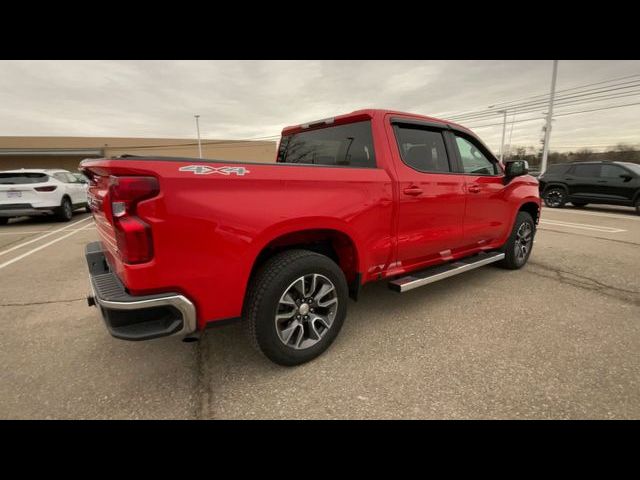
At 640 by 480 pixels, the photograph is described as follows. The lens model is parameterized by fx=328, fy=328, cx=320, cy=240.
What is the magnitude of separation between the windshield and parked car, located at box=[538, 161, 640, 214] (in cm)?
1683

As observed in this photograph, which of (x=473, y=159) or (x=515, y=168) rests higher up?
(x=473, y=159)

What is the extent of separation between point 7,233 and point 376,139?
384 inches

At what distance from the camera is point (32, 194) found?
28.8 ft

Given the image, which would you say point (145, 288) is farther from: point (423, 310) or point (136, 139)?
point (136, 139)

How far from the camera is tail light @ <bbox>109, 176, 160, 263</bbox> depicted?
173 cm

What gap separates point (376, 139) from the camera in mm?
2875

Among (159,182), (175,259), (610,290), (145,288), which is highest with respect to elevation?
(159,182)

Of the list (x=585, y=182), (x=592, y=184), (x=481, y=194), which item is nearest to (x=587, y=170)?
(x=585, y=182)

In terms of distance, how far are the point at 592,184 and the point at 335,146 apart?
12.3 m

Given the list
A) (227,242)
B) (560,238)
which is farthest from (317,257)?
(560,238)

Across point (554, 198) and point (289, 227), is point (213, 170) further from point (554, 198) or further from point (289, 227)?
point (554, 198)

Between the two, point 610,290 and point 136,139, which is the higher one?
point 136,139
